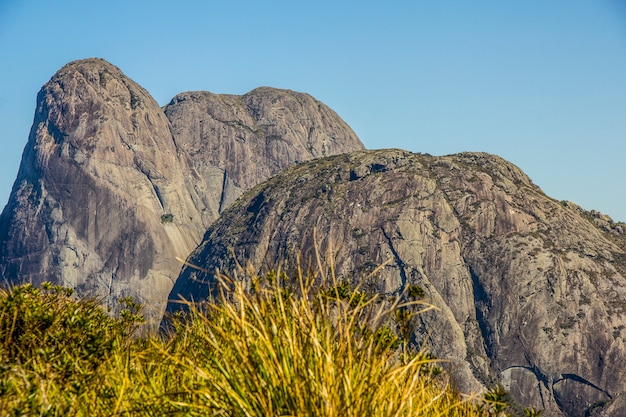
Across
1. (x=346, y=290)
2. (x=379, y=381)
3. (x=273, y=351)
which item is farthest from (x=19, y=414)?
(x=346, y=290)

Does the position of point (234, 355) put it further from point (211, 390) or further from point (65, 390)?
point (65, 390)

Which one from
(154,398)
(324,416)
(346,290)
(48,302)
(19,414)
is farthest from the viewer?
(48,302)

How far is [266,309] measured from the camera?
28.2 feet

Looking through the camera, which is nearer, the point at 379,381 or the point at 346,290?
the point at 379,381

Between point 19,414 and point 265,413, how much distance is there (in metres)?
2.44

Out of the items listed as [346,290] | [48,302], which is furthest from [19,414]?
[48,302]

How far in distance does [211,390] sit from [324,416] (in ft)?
5.20

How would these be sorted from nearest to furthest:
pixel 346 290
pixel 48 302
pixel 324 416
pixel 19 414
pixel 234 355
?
pixel 19 414
pixel 324 416
pixel 234 355
pixel 346 290
pixel 48 302

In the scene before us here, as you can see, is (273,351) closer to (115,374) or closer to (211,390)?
(211,390)

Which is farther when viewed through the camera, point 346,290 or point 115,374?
point 346,290

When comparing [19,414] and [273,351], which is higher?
[273,351]

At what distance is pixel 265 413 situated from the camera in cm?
781

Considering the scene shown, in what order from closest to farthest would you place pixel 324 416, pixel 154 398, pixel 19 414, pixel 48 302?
pixel 19 414
pixel 324 416
pixel 154 398
pixel 48 302

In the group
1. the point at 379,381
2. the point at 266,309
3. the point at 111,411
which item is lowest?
the point at 111,411
